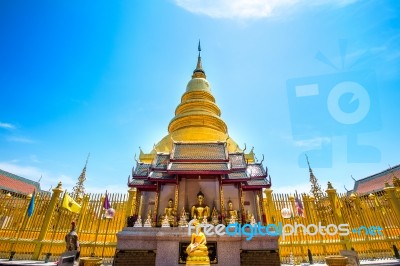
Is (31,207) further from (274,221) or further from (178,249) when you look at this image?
(274,221)

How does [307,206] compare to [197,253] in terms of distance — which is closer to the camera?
[197,253]

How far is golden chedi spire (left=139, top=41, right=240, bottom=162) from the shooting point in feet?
62.5

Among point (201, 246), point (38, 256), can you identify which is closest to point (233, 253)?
point (201, 246)

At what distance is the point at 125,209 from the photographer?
45.0 ft

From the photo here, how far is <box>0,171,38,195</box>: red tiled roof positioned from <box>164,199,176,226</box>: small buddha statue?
28.1 metres

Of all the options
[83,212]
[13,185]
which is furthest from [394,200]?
[13,185]

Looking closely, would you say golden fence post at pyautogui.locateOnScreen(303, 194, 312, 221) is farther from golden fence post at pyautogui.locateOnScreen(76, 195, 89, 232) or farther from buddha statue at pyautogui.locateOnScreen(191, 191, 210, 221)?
golden fence post at pyautogui.locateOnScreen(76, 195, 89, 232)

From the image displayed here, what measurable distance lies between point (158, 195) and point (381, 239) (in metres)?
12.4

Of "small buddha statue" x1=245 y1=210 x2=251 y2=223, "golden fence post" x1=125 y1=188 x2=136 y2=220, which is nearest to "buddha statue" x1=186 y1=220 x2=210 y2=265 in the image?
"small buddha statue" x1=245 y1=210 x2=251 y2=223

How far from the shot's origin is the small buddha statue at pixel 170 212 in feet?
37.7

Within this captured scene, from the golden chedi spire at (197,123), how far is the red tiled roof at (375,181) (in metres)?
24.5

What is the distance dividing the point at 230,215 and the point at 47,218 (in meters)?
10.4

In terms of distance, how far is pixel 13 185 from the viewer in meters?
31.3

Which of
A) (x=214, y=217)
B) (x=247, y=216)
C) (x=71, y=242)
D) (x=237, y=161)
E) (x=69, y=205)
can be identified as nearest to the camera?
(x=71, y=242)
